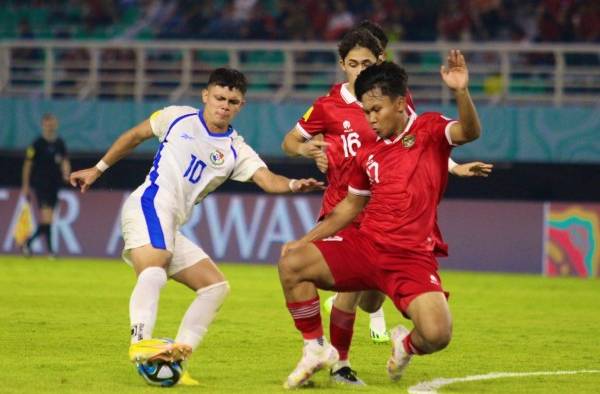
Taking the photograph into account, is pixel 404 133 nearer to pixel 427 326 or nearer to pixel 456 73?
pixel 456 73

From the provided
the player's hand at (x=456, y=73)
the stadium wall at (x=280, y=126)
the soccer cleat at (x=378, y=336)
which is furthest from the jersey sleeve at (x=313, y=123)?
the stadium wall at (x=280, y=126)

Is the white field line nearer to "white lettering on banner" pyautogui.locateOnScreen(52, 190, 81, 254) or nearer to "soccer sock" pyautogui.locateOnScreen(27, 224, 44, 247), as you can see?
"soccer sock" pyautogui.locateOnScreen(27, 224, 44, 247)

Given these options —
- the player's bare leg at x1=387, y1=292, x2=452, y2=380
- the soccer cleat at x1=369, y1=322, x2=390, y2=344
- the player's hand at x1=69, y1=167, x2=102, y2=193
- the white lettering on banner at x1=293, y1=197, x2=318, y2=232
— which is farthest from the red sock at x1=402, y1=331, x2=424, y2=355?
the white lettering on banner at x1=293, y1=197, x2=318, y2=232

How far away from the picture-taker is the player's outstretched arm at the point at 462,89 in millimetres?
7051

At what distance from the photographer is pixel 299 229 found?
19.9 metres

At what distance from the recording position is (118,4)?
1000 inches

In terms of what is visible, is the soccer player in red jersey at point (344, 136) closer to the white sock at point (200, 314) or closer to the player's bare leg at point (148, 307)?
the white sock at point (200, 314)

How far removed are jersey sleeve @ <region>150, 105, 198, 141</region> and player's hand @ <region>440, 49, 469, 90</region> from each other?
6.97 feet

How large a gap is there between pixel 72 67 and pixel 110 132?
4.21 ft

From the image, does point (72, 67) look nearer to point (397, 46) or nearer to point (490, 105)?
point (397, 46)

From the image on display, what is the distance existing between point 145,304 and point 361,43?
227cm

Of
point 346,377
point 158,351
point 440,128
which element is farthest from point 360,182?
point 158,351

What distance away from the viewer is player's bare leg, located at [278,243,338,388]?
780cm

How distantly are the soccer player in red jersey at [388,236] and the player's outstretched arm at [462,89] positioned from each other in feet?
0.83
